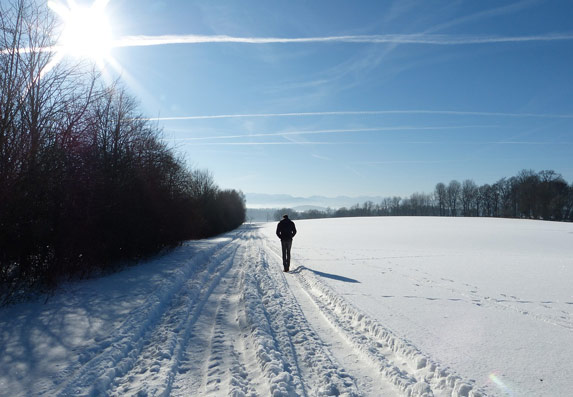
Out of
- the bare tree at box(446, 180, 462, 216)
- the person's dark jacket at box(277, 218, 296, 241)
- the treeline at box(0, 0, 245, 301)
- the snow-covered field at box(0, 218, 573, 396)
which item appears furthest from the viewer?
the bare tree at box(446, 180, 462, 216)

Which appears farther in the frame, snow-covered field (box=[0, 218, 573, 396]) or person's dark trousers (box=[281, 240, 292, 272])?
person's dark trousers (box=[281, 240, 292, 272])

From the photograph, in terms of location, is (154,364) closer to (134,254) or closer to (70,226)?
(70,226)

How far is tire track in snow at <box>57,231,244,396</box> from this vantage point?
331 cm

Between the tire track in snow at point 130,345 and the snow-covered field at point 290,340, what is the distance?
2 centimetres

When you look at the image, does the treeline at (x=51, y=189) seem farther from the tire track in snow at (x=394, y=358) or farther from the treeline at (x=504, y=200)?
the treeline at (x=504, y=200)

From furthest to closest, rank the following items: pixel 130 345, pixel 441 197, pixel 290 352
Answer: pixel 441 197 < pixel 130 345 < pixel 290 352

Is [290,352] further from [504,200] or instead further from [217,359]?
[504,200]

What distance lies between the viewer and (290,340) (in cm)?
454

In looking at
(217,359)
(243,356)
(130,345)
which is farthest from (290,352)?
(130,345)

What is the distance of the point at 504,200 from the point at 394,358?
108m

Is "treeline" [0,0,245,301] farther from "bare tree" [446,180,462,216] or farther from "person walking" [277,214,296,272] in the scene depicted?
"bare tree" [446,180,462,216]

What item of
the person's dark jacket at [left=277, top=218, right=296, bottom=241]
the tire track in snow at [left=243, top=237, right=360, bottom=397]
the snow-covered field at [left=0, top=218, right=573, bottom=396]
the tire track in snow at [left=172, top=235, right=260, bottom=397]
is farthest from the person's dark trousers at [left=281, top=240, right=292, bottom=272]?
the tire track in snow at [left=172, top=235, right=260, bottom=397]

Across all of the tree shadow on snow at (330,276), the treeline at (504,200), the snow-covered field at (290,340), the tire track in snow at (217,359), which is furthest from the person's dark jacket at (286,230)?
the treeline at (504,200)

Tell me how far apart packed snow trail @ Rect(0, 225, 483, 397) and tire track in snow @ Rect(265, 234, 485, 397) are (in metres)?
0.01
